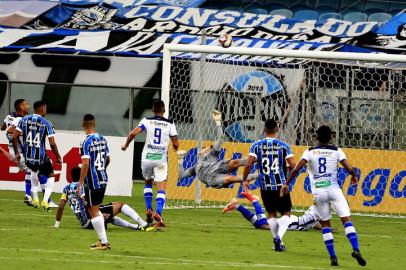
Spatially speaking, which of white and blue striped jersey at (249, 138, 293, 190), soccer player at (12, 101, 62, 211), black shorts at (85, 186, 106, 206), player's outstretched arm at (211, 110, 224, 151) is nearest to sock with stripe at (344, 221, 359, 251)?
white and blue striped jersey at (249, 138, 293, 190)

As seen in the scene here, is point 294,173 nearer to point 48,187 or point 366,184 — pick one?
point 48,187

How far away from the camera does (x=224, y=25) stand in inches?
1486

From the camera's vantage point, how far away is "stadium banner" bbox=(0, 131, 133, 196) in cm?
2723

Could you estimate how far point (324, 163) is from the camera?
1537 centimetres

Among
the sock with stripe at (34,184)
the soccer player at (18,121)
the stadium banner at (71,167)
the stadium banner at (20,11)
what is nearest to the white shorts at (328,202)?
the sock with stripe at (34,184)

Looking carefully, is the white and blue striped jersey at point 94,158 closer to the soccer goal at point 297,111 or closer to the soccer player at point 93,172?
the soccer player at point 93,172

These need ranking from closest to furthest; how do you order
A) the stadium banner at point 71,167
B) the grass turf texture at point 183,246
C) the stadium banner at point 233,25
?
the grass turf texture at point 183,246
the stadium banner at point 71,167
the stadium banner at point 233,25

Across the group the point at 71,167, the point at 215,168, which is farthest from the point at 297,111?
the point at 71,167

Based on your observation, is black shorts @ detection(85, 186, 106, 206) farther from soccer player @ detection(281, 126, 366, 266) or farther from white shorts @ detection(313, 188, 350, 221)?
white shorts @ detection(313, 188, 350, 221)

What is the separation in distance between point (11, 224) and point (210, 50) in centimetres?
684

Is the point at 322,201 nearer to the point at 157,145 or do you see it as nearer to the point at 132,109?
the point at 157,145

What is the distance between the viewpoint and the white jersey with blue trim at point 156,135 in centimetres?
2023

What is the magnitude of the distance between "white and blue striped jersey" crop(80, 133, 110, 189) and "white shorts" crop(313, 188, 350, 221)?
9.31 feet

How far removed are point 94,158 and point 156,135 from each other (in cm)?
391
